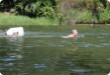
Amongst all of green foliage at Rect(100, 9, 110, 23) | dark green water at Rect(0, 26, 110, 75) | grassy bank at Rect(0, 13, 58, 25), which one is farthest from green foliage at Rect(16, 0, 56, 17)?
dark green water at Rect(0, 26, 110, 75)

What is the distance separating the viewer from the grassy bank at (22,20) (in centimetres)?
4994

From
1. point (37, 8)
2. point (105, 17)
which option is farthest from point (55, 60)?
point (105, 17)

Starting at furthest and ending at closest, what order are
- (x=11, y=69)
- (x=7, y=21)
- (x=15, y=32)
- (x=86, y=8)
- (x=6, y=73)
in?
(x=86, y=8) → (x=7, y=21) → (x=15, y=32) → (x=11, y=69) → (x=6, y=73)

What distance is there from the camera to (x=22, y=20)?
166ft

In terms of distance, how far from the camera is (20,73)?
1557cm

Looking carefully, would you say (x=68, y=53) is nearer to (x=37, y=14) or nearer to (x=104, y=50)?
(x=104, y=50)

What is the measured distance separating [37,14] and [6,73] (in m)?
37.3

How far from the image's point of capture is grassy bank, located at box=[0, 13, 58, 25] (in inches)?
1966

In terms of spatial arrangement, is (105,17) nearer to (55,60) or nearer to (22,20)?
(22,20)

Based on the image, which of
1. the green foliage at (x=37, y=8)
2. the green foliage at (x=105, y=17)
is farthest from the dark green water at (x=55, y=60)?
the green foliage at (x=105, y=17)

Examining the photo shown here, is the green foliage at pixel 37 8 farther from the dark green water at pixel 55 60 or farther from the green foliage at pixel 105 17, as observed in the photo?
the dark green water at pixel 55 60

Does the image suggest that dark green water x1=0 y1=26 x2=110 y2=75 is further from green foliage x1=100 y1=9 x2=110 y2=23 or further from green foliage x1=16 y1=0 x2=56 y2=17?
green foliage x1=100 y1=9 x2=110 y2=23

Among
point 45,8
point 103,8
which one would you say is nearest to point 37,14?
point 45,8

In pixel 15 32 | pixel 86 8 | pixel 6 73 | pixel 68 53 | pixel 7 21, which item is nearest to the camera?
pixel 6 73
